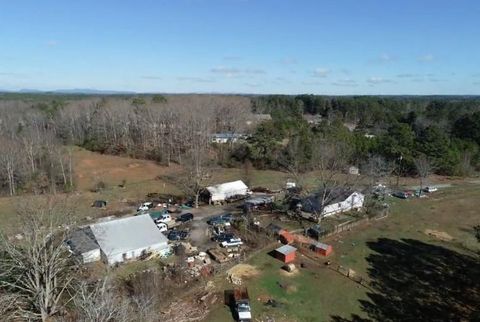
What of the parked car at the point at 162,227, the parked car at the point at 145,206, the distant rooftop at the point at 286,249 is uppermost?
the distant rooftop at the point at 286,249

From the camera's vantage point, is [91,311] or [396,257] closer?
[91,311]

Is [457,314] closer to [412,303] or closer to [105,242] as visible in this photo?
[412,303]

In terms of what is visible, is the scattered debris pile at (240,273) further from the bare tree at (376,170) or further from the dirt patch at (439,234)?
the bare tree at (376,170)

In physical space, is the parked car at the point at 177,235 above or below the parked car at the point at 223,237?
below

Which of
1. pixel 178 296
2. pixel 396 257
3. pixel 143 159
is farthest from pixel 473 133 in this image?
pixel 178 296

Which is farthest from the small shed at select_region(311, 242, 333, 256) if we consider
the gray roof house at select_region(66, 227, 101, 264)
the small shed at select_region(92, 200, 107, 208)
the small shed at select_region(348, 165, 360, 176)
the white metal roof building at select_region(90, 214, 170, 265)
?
the small shed at select_region(348, 165, 360, 176)

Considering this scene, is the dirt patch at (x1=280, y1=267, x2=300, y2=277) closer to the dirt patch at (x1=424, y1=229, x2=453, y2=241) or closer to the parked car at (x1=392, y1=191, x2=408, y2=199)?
the dirt patch at (x1=424, y1=229, x2=453, y2=241)

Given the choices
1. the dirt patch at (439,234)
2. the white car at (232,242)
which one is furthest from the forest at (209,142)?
the dirt patch at (439,234)

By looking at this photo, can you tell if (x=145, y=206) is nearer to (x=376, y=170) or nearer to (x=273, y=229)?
(x=273, y=229)
